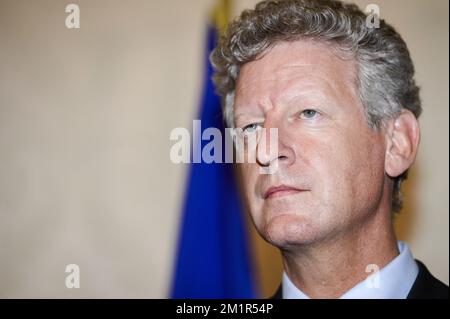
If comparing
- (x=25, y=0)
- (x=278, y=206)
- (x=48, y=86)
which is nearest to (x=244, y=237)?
(x=278, y=206)

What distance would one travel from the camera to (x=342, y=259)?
131cm

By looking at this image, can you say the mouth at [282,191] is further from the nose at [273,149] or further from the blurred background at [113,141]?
the blurred background at [113,141]

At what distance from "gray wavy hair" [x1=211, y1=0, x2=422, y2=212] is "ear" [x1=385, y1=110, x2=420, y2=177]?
33mm

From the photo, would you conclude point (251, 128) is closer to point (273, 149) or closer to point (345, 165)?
point (273, 149)

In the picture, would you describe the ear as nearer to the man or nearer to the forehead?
the man

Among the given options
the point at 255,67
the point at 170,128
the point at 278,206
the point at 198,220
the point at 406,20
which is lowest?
the point at 198,220

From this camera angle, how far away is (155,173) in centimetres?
214

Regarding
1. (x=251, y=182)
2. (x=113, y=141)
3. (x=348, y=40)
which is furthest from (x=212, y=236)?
(x=348, y=40)

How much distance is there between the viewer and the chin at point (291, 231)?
3.92ft

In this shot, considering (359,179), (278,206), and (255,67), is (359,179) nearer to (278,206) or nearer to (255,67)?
(278,206)

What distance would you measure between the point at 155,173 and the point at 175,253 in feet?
1.19

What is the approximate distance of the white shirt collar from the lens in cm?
127

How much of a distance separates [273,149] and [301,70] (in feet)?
0.75

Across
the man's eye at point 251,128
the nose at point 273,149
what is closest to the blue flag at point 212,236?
the man's eye at point 251,128
